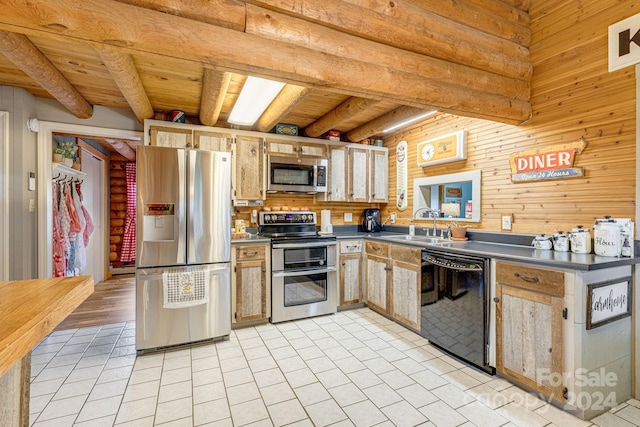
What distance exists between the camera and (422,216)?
12.3 feet

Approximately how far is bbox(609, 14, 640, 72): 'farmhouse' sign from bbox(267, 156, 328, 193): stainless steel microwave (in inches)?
108

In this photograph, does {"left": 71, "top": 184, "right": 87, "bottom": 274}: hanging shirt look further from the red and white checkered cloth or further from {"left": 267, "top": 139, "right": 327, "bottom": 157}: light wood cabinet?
{"left": 267, "top": 139, "right": 327, "bottom": 157}: light wood cabinet

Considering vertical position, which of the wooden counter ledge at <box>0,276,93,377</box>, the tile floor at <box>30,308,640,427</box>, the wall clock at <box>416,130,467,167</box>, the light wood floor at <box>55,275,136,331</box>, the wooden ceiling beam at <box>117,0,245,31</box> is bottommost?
the tile floor at <box>30,308,640,427</box>

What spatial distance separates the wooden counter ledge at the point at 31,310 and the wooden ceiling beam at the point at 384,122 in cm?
297

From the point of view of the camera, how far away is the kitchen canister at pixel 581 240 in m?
2.11

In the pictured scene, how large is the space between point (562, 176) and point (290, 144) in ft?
9.23

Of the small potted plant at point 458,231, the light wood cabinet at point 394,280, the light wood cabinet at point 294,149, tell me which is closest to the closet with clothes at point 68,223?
the light wood cabinet at point 294,149

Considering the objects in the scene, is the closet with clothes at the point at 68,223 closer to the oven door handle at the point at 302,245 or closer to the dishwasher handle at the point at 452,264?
the oven door handle at the point at 302,245

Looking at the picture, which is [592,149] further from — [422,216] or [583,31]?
[422,216]

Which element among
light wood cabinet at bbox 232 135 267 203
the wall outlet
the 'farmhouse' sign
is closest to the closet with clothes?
light wood cabinet at bbox 232 135 267 203

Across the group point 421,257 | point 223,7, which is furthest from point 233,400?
point 223,7

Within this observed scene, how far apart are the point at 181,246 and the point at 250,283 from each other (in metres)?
0.85

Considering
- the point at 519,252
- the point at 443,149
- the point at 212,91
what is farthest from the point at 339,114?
the point at 519,252

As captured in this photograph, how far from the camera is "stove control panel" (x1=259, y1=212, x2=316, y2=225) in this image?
3646 millimetres
